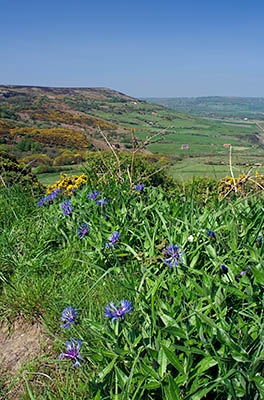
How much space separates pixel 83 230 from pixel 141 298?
976mm

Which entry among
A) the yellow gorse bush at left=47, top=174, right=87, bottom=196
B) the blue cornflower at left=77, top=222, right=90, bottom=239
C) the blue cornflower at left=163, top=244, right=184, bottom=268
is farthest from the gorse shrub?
the blue cornflower at left=163, top=244, right=184, bottom=268

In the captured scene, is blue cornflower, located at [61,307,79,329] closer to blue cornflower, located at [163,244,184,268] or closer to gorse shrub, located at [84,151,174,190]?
blue cornflower, located at [163,244,184,268]

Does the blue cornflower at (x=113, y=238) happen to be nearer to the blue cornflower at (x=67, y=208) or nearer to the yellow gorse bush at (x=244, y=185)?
the blue cornflower at (x=67, y=208)

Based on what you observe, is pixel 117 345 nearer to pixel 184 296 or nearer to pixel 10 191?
pixel 184 296

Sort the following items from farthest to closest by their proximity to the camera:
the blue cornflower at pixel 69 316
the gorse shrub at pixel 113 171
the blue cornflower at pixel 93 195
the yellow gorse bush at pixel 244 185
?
the gorse shrub at pixel 113 171, the blue cornflower at pixel 93 195, the yellow gorse bush at pixel 244 185, the blue cornflower at pixel 69 316

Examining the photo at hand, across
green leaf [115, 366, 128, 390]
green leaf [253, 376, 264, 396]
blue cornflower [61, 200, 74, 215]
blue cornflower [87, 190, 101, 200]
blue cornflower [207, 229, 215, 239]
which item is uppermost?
blue cornflower [87, 190, 101, 200]

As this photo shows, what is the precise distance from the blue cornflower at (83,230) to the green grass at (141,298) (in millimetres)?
53

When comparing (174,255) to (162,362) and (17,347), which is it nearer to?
(162,362)

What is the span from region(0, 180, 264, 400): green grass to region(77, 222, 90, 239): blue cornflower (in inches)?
2.1

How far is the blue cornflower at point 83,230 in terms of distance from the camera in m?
2.50

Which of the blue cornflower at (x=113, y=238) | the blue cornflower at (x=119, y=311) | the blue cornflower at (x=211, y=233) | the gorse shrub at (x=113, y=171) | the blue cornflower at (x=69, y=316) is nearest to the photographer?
the blue cornflower at (x=119, y=311)

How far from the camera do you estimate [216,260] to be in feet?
6.23

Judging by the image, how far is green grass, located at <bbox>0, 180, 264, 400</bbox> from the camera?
4.44 ft

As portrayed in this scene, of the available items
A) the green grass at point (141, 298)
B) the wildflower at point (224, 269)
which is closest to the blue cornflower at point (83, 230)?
the green grass at point (141, 298)
